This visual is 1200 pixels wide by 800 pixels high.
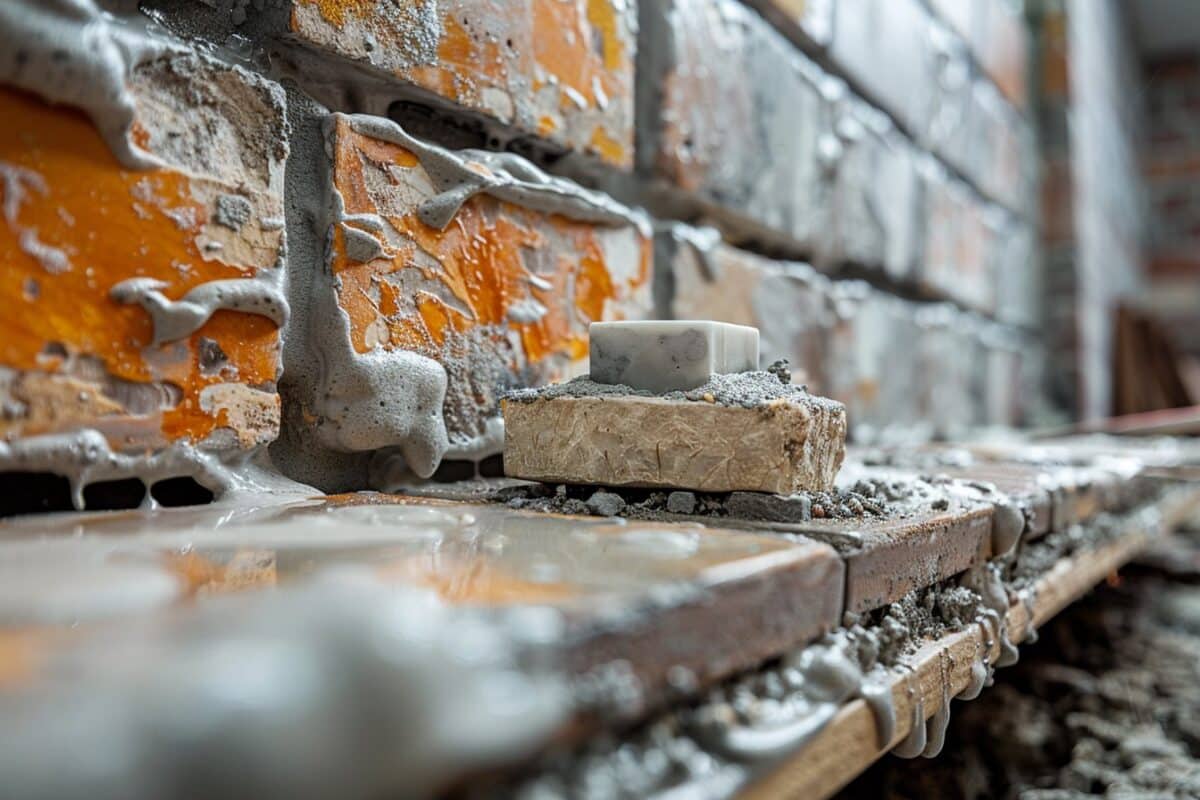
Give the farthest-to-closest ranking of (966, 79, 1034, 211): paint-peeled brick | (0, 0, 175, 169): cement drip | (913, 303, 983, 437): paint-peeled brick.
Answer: (966, 79, 1034, 211): paint-peeled brick
(913, 303, 983, 437): paint-peeled brick
(0, 0, 175, 169): cement drip

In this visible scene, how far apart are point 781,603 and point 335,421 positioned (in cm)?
57

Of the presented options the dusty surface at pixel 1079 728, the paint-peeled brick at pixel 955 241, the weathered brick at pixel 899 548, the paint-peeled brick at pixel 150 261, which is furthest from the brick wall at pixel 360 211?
the paint-peeled brick at pixel 955 241

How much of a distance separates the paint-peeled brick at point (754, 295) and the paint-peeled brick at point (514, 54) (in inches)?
9.0

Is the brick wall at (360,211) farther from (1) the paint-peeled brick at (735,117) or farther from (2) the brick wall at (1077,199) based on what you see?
(2) the brick wall at (1077,199)

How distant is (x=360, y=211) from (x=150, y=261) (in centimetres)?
25

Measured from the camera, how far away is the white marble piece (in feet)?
3.28

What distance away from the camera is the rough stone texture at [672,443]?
2.99 feet

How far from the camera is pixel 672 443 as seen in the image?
3.09 feet

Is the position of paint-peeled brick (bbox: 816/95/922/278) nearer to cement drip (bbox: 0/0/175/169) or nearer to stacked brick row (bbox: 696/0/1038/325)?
stacked brick row (bbox: 696/0/1038/325)

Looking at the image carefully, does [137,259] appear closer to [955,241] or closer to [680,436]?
[680,436]

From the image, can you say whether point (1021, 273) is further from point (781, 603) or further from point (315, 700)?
point (315, 700)

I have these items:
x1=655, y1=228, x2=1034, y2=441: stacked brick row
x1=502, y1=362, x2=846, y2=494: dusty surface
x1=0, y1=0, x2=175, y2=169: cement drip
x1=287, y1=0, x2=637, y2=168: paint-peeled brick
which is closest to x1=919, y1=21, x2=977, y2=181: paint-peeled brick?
x1=655, y1=228, x2=1034, y2=441: stacked brick row

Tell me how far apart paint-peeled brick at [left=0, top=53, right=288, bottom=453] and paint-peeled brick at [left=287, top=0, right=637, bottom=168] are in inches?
5.1

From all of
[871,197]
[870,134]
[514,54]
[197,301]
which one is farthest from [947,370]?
[197,301]
